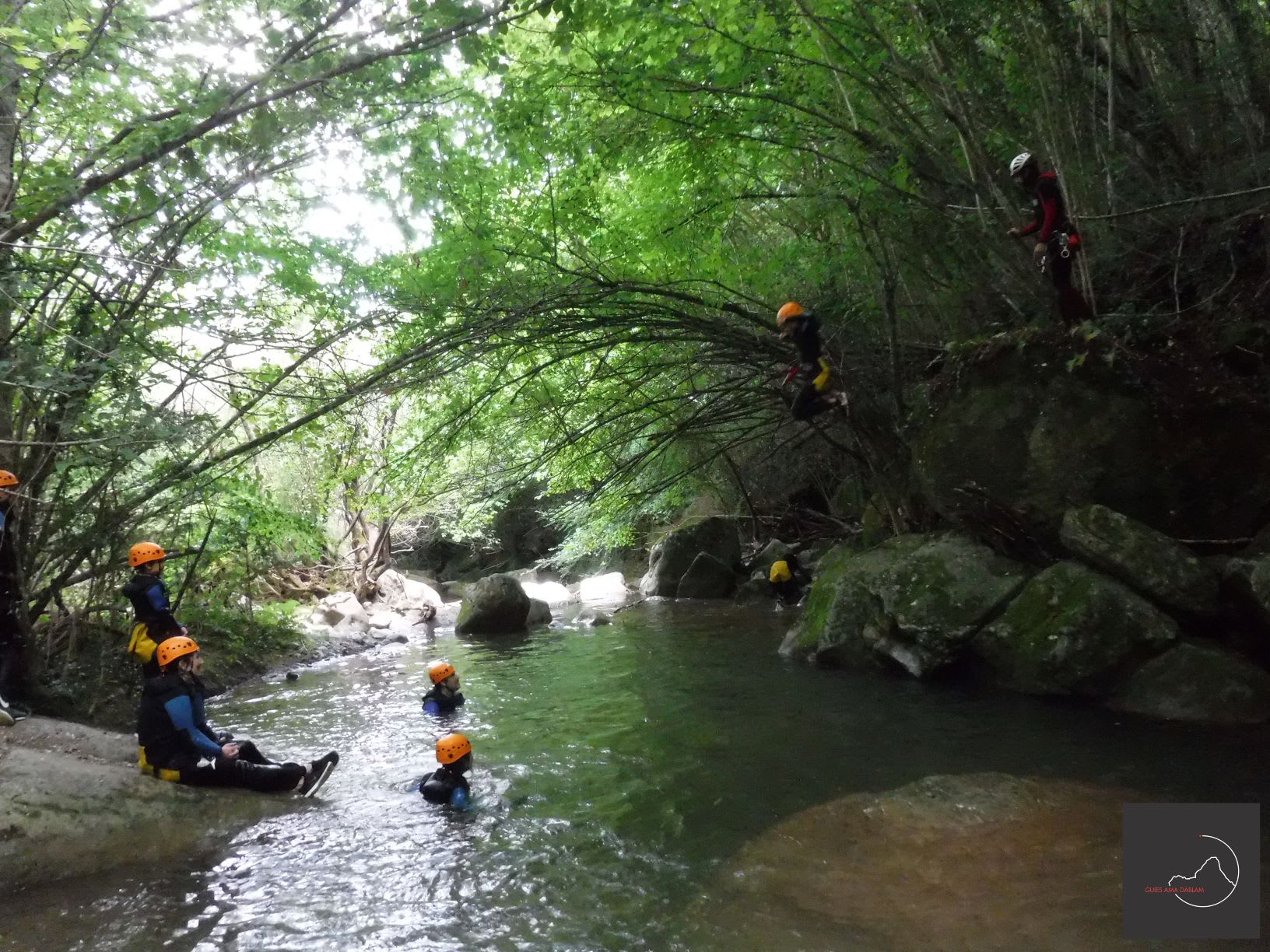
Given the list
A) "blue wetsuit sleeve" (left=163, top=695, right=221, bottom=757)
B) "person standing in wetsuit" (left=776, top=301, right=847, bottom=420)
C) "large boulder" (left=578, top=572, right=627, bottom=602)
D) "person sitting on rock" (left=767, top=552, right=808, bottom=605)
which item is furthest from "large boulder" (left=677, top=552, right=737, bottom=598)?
"blue wetsuit sleeve" (left=163, top=695, right=221, bottom=757)

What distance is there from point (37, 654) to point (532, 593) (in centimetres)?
1254

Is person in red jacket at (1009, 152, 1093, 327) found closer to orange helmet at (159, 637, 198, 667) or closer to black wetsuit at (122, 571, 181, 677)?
orange helmet at (159, 637, 198, 667)

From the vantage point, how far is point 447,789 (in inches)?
213

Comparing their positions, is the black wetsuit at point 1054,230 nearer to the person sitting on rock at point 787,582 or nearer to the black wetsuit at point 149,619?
the person sitting on rock at point 787,582

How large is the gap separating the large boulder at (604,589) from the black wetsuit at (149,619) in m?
12.5

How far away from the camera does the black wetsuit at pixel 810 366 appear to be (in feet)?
21.8

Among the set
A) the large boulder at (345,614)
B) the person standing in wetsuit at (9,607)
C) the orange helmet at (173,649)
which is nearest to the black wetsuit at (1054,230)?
the orange helmet at (173,649)

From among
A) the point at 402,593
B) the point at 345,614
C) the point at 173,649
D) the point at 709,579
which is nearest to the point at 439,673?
the point at 173,649

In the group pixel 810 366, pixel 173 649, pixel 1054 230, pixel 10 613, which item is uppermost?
pixel 1054 230

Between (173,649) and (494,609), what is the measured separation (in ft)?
29.7

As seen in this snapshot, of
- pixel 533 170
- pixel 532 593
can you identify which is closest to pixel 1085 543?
pixel 533 170

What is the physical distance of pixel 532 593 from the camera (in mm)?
19328

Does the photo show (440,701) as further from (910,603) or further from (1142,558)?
(1142,558)

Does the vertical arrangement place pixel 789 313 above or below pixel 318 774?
above
